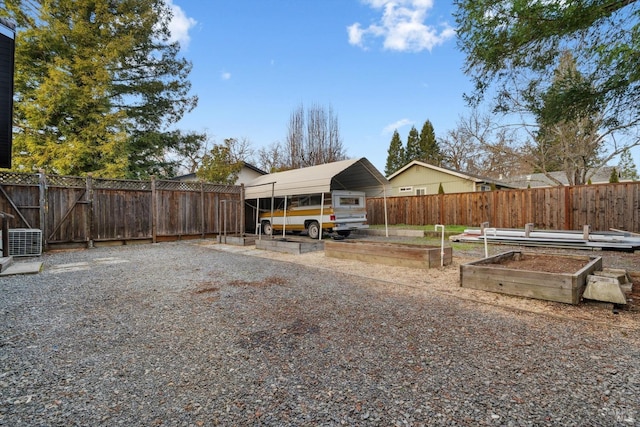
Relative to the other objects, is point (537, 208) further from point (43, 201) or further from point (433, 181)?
point (43, 201)

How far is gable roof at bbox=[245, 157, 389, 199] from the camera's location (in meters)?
10.3

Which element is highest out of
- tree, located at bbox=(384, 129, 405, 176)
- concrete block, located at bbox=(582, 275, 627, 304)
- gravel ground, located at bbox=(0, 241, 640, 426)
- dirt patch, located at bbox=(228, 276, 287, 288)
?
tree, located at bbox=(384, 129, 405, 176)

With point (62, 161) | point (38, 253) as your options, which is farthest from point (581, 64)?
point (62, 161)

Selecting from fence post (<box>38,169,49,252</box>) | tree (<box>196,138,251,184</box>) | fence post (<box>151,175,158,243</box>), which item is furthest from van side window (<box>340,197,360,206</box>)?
fence post (<box>38,169,49,252</box>)

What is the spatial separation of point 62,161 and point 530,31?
15.4m

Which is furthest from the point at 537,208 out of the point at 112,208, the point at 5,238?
the point at 5,238

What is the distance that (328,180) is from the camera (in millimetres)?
9852

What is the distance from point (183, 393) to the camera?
1988 millimetres

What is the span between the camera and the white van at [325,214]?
10.9m

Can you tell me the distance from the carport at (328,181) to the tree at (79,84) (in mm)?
6286

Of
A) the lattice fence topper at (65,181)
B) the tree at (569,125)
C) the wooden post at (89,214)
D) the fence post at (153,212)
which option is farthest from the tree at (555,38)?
the lattice fence topper at (65,181)

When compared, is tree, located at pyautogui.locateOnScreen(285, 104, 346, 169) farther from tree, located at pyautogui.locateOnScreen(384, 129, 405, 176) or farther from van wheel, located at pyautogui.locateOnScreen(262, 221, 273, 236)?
tree, located at pyautogui.locateOnScreen(384, 129, 405, 176)

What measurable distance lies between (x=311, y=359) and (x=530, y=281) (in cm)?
311

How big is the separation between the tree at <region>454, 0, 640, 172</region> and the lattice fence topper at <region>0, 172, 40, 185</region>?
1192cm
